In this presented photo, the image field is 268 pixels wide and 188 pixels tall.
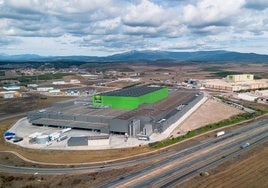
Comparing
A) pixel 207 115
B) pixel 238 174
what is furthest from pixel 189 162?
pixel 207 115

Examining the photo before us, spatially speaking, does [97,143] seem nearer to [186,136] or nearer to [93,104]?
[186,136]

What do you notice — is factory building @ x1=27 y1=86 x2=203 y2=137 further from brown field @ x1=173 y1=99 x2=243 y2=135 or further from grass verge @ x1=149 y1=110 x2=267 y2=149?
grass verge @ x1=149 y1=110 x2=267 y2=149

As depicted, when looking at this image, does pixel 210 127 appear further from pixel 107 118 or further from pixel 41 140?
pixel 41 140

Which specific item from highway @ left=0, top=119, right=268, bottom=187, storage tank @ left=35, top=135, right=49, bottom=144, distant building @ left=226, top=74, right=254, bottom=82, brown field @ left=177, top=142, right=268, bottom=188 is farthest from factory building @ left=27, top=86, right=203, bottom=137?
distant building @ left=226, top=74, right=254, bottom=82

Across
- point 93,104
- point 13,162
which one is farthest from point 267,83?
point 13,162

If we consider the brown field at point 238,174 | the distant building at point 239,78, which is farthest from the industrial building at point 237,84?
the brown field at point 238,174

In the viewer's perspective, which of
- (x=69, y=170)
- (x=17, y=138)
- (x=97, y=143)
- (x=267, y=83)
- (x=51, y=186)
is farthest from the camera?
(x=267, y=83)
